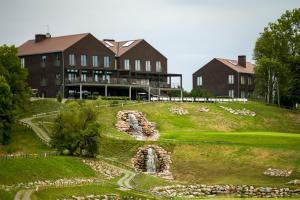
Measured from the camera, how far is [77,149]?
278 feet

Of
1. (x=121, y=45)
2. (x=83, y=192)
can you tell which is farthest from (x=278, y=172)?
(x=121, y=45)

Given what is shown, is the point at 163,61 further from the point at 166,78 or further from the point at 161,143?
the point at 161,143

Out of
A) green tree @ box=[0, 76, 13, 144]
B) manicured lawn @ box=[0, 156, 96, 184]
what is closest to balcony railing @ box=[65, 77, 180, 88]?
green tree @ box=[0, 76, 13, 144]

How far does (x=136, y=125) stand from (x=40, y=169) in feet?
131

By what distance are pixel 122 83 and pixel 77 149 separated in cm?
4454

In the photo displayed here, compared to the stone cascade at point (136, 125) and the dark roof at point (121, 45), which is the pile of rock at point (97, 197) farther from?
the dark roof at point (121, 45)

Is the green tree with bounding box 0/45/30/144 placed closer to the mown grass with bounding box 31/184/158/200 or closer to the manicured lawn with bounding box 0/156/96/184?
the manicured lawn with bounding box 0/156/96/184

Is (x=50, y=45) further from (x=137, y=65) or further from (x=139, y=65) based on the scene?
(x=139, y=65)

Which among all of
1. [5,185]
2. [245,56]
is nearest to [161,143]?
[5,185]

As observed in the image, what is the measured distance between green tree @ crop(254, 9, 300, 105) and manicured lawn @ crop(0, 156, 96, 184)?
2353 inches

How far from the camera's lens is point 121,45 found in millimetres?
143875

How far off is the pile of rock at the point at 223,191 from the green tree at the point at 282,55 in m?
54.8

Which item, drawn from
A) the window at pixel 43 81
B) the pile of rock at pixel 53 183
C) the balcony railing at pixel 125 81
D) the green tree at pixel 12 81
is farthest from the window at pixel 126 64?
the pile of rock at pixel 53 183

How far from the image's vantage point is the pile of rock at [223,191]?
70.8 metres
